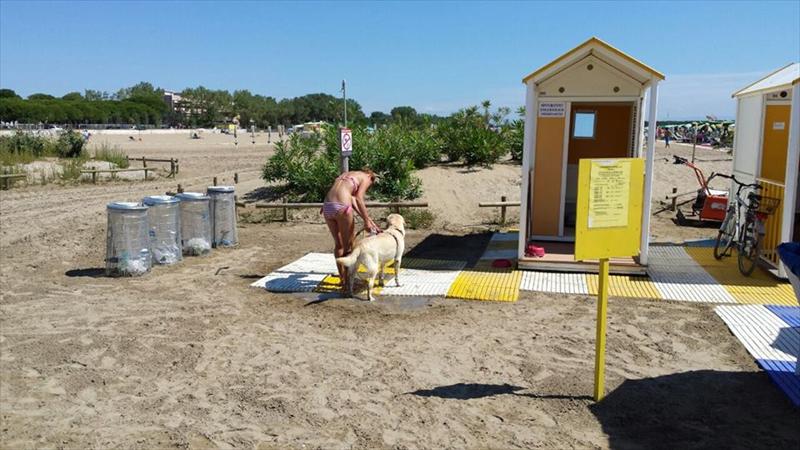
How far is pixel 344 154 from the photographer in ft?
30.8

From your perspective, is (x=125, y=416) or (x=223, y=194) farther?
(x=223, y=194)

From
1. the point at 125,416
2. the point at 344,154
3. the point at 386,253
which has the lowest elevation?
the point at 125,416

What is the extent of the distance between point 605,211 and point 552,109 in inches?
231

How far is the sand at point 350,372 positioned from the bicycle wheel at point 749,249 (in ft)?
6.00

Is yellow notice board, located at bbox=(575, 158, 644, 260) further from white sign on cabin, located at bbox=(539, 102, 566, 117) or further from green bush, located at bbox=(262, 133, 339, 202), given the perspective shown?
green bush, located at bbox=(262, 133, 339, 202)

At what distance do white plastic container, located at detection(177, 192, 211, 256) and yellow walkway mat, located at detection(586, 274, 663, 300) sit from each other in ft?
20.4

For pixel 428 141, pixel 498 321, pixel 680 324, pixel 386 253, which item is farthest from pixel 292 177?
pixel 680 324

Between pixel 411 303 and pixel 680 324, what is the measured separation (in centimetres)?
308

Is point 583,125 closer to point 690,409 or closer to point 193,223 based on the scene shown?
point 193,223

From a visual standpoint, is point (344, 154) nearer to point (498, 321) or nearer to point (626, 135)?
point (498, 321)

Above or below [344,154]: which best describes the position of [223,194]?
below

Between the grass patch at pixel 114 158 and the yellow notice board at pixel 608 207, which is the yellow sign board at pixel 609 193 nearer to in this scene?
the yellow notice board at pixel 608 207

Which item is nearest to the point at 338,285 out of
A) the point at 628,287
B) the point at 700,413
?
the point at 628,287

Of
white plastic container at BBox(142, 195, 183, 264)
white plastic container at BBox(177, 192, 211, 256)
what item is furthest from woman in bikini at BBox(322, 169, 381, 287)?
white plastic container at BBox(177, 192, 211, 256)
